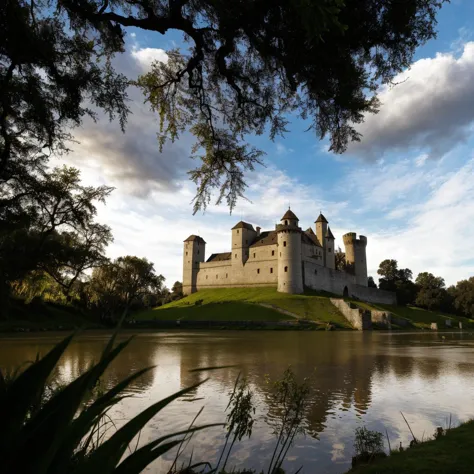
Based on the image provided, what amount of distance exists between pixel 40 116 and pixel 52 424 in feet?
20.9

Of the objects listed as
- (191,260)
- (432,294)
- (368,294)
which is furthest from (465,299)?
(191,260)

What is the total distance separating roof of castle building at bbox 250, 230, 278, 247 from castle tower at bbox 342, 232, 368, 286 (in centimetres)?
2038

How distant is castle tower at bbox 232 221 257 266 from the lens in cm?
9306

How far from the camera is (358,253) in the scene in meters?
98.4

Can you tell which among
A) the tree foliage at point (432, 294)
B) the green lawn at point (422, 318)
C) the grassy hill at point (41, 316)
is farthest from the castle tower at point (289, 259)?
the grassy hill at point (41, 316)

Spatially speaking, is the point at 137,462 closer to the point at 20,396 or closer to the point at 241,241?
the point at 20,396

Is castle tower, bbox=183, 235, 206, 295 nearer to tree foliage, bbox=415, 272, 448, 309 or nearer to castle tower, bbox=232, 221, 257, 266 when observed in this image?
castle tower, bbox=232, 221, 257, 266

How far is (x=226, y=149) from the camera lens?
8234 millimetres

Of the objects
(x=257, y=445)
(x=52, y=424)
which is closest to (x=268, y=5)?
(x=52, y=424)

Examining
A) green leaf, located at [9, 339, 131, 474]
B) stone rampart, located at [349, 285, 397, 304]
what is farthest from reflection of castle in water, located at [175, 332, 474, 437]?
stone rampart, located at [349, 285, 397, 304]

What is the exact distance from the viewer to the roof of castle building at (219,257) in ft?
320

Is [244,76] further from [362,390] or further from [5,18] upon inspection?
[362,390]

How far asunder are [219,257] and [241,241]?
858 cm

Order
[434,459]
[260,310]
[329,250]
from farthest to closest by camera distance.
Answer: [329,250] < [260,310] < [434,459]
